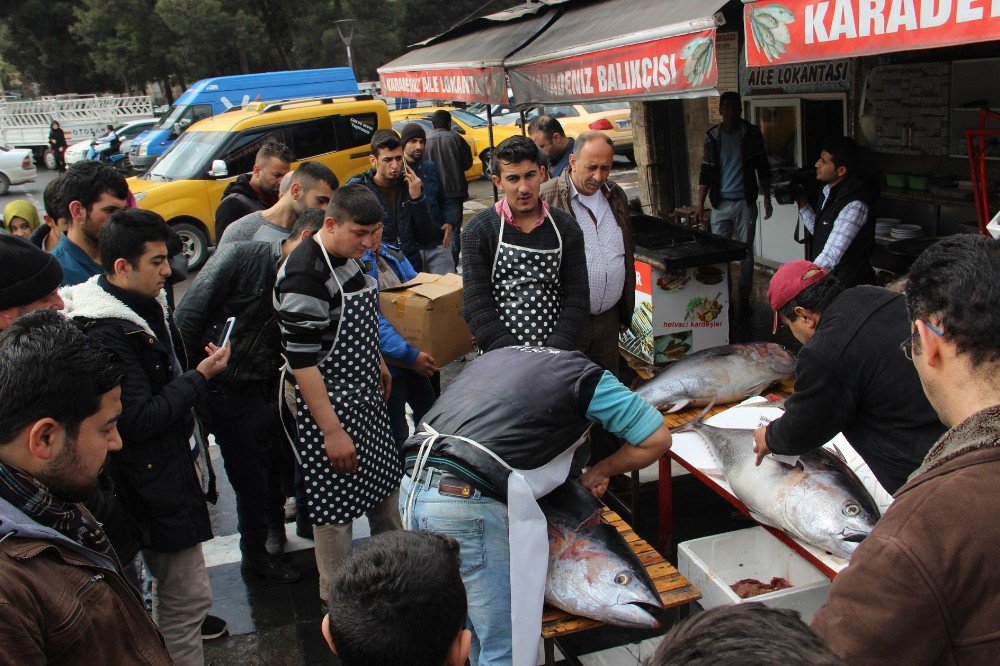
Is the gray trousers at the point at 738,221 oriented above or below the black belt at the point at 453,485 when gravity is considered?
below

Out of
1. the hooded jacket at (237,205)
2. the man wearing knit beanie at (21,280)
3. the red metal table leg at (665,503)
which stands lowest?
the red metal table leg at (665,503)

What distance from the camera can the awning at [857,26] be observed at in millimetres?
2787

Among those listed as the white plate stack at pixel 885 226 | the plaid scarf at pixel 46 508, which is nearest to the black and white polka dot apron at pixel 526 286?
the plaid scarf at pixel 46 508

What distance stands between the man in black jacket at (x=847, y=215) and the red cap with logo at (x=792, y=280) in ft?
7.76

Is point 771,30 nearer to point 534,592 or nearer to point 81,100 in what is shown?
point 534,592

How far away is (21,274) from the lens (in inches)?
114

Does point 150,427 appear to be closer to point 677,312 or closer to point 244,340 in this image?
point 244,340

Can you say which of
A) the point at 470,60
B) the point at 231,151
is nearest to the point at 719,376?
the point at 470,60

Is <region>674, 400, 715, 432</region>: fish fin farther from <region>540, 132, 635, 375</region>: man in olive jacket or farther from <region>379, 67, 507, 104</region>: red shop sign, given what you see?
<region>379, 67, 507, 104</region>: red shop sign

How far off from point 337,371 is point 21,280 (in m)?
1.27

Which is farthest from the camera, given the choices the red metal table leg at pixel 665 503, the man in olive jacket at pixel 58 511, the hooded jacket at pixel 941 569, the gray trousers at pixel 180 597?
the red metal table leg at pixel 665 503

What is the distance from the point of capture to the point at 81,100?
114ft

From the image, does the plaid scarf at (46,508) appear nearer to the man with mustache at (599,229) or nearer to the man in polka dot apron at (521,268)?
the man in polka dot apron at (521,268)

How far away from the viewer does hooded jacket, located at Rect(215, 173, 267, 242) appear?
534 cm
